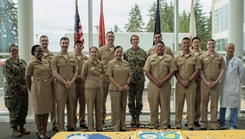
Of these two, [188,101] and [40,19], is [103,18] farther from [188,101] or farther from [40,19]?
[188,101]

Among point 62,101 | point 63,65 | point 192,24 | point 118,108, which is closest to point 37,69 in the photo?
point 63,65

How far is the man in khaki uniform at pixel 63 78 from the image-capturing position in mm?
4238

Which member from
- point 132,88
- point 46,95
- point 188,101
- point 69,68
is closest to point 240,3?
point 188,101

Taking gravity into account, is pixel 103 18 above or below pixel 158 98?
above

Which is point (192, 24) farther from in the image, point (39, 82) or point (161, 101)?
point (39, 82)

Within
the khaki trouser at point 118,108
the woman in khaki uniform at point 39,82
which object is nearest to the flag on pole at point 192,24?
the khaki trouser at point 118,108

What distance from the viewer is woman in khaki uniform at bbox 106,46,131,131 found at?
14.2ft

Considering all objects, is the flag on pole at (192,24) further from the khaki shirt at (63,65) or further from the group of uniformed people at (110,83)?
the khaki shirt at (63,65)

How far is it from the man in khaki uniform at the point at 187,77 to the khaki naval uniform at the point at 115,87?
2.84ft

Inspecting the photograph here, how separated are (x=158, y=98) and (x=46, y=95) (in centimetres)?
177

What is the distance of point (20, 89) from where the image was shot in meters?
4.39

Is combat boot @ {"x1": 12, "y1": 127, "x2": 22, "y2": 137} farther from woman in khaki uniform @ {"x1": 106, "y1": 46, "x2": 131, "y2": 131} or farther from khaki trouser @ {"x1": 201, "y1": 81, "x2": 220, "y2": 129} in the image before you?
khaki trouser @ {"x1": 201, "y1": 81, "x2": 220, "y2": 129}

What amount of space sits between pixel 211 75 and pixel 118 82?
1.54 m

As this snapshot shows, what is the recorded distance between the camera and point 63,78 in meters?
4.29
